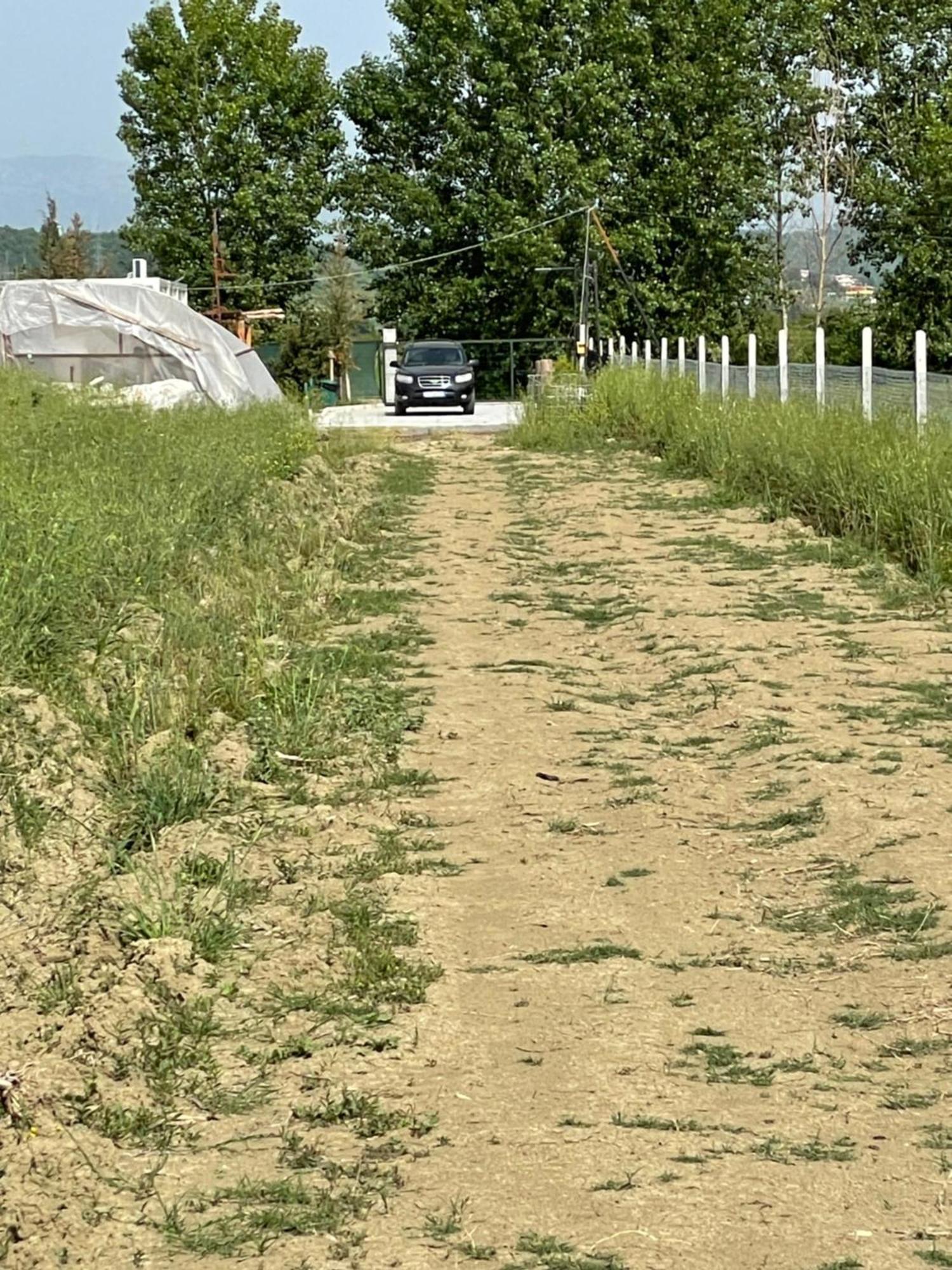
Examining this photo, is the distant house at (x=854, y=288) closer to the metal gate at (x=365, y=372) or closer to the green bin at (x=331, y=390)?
the metal gate at (x=365, y=372)

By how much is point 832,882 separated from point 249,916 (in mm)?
1731

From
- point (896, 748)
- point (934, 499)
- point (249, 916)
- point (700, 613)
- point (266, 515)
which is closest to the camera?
point (249, 916)

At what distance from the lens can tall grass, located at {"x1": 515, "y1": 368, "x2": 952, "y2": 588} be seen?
12.4m

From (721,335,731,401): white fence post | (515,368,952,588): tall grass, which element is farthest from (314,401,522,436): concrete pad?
(515,368,952,588): tall grass

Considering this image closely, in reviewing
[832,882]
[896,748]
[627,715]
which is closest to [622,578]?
[627,715]

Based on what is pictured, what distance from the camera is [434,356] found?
4044cm

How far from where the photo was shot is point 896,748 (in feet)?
24.6

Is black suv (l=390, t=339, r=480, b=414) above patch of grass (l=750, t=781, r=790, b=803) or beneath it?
above

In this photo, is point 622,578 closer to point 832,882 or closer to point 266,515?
point 266,515

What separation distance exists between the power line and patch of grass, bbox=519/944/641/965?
4651 cm

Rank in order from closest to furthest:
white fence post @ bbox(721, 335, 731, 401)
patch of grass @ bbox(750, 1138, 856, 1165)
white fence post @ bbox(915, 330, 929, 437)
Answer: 1. patch of grass @ bbox(750, 1138, 856, 1165)
2. white fence post @ bbox(915, 330, 929, 437)
3. white fence post @ bbox(721, 335, 731, 401)

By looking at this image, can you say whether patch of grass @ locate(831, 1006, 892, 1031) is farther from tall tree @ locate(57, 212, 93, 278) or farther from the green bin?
tall tree @ locate(57, 212, 93, 278)

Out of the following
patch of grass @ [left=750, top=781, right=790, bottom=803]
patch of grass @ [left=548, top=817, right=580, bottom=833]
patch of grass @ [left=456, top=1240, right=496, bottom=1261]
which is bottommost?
patch of grass @ [left=456, top=1240, right=496, bottom=1261]

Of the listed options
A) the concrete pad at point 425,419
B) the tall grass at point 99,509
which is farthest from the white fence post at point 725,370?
the concrete pad at point 425,419
